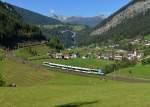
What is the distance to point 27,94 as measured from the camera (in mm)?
46844

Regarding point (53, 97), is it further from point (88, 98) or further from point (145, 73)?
point (145, 73)

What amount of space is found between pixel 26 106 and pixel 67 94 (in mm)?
10427

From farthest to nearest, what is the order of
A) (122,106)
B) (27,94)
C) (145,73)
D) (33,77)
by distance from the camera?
(145,73), (33,77), (27,94), (122,106)

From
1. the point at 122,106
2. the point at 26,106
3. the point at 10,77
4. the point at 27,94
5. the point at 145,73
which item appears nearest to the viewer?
the point at 122,106

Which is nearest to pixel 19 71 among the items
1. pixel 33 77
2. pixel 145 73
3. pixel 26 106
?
pixel 33 77

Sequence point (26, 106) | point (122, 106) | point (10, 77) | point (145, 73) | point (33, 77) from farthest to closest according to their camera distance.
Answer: point (145, 73)
point (33, 77)
point (10, 77)
point (26, 106)
point (122, 106)

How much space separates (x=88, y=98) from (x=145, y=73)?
436 ft

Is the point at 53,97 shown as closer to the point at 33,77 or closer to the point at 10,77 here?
the point at 10,77

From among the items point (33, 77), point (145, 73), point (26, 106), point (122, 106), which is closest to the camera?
point (122, 106)

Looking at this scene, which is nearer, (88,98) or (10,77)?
(88,98)

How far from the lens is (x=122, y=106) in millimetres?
35531

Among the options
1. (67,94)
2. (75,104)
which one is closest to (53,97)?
(67,94)

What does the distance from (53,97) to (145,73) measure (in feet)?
432

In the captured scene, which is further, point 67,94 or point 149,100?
point 67,94
